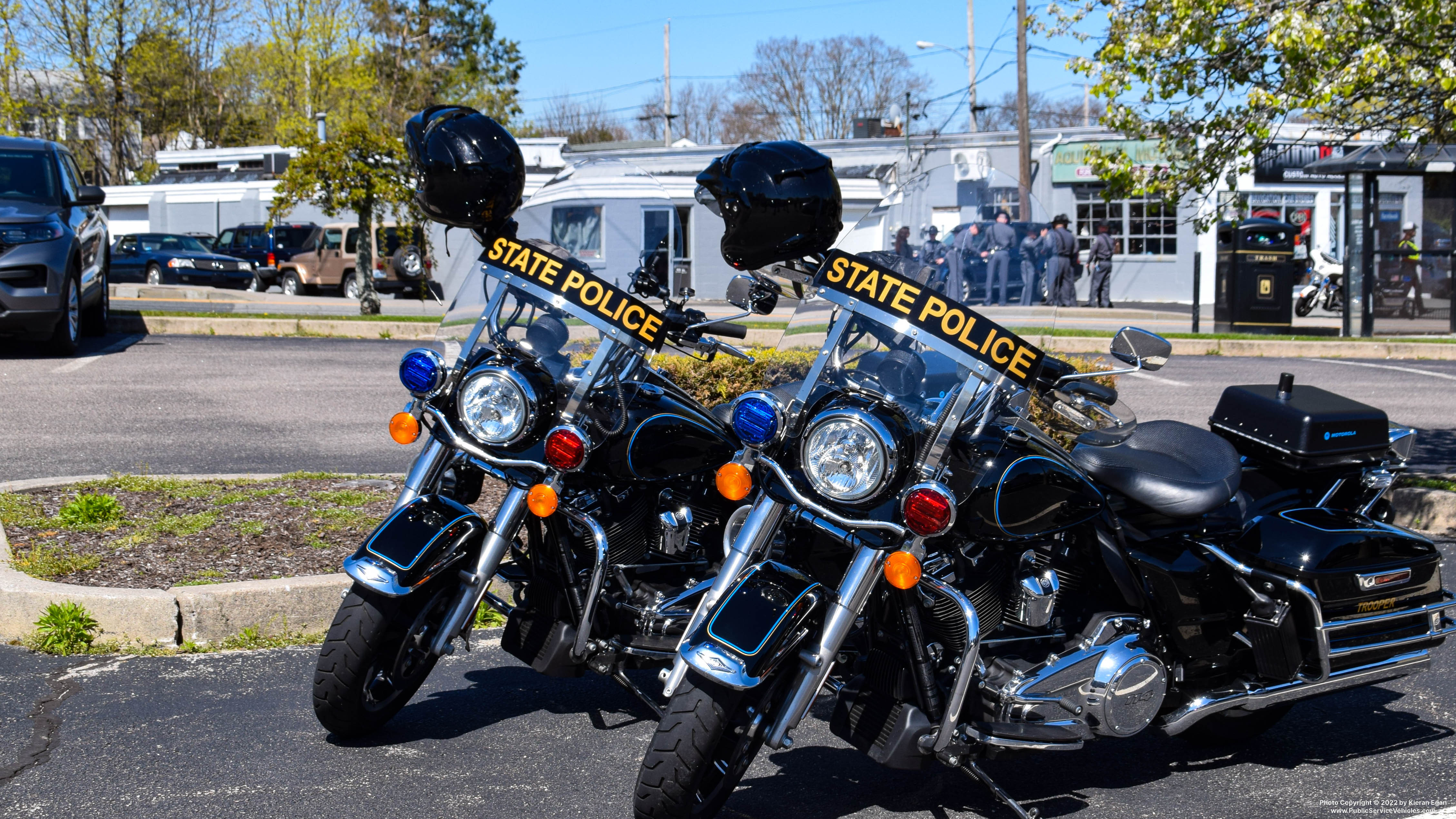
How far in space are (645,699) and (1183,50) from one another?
509 centimetres

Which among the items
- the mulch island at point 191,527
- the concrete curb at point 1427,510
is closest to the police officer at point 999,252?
the mulch island at point 191,527

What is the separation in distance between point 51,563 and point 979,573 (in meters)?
3.89

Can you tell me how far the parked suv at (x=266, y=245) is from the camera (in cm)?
2972

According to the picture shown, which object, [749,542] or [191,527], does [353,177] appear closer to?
[191,527]

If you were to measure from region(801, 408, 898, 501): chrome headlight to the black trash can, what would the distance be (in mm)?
18014

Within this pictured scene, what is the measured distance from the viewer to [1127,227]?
32438 millimetres

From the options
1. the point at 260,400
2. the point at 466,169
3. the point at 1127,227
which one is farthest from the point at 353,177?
the point at 1127,227

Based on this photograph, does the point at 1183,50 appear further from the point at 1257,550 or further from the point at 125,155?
the point at 125,155

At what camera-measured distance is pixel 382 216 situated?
19.7 metres

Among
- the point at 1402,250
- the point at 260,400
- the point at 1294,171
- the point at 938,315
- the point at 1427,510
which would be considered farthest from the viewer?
the point at 1294,171

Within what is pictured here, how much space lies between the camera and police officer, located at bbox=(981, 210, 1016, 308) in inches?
152

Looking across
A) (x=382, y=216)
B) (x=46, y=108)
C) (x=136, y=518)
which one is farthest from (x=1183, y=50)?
(x=46, y=108)

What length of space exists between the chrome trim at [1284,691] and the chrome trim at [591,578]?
1.72 meters

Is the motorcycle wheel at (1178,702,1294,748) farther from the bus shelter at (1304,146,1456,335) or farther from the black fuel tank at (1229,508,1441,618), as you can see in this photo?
the bus shelter at (1304,146,1456,335)
